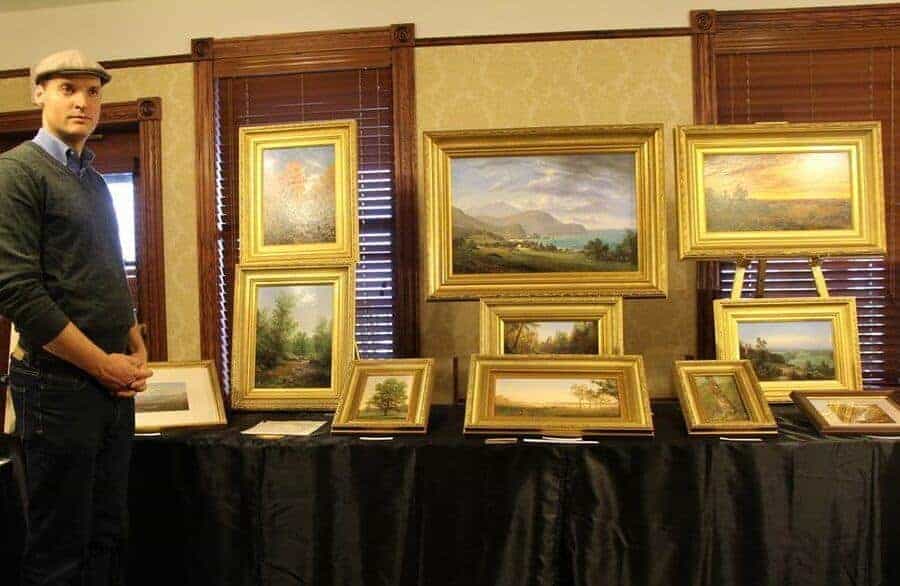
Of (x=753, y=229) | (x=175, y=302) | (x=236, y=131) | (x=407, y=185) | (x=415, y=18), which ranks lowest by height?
(x=175, y=302)

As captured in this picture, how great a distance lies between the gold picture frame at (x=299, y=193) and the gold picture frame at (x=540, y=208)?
309mm

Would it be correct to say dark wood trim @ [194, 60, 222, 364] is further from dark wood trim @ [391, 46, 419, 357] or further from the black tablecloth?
the black tablecloth

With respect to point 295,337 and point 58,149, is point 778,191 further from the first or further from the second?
point 58,149

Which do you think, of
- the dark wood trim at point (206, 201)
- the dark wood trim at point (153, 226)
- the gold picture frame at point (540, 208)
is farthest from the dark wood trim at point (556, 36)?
the dark wood trim at point (153, 226)

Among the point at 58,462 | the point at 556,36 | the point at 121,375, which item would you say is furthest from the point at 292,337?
the point at 556,36

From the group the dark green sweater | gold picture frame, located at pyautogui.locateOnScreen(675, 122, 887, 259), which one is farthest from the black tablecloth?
gold picture frame, located at pyautogui.locateOnScreen(675, 122, 887, 259)

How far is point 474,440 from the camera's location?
6.06 ft

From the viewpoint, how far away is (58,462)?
4.72 ft

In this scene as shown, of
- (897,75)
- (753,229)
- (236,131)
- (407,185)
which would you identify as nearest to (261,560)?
(407,185)

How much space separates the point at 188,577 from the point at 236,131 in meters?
1.87

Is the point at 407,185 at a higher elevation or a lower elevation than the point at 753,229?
higher

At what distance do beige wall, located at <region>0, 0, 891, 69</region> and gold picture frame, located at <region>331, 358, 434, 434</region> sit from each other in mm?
1512

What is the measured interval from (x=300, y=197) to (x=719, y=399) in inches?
65.1

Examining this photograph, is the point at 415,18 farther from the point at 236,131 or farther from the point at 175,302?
the point at 175,302
